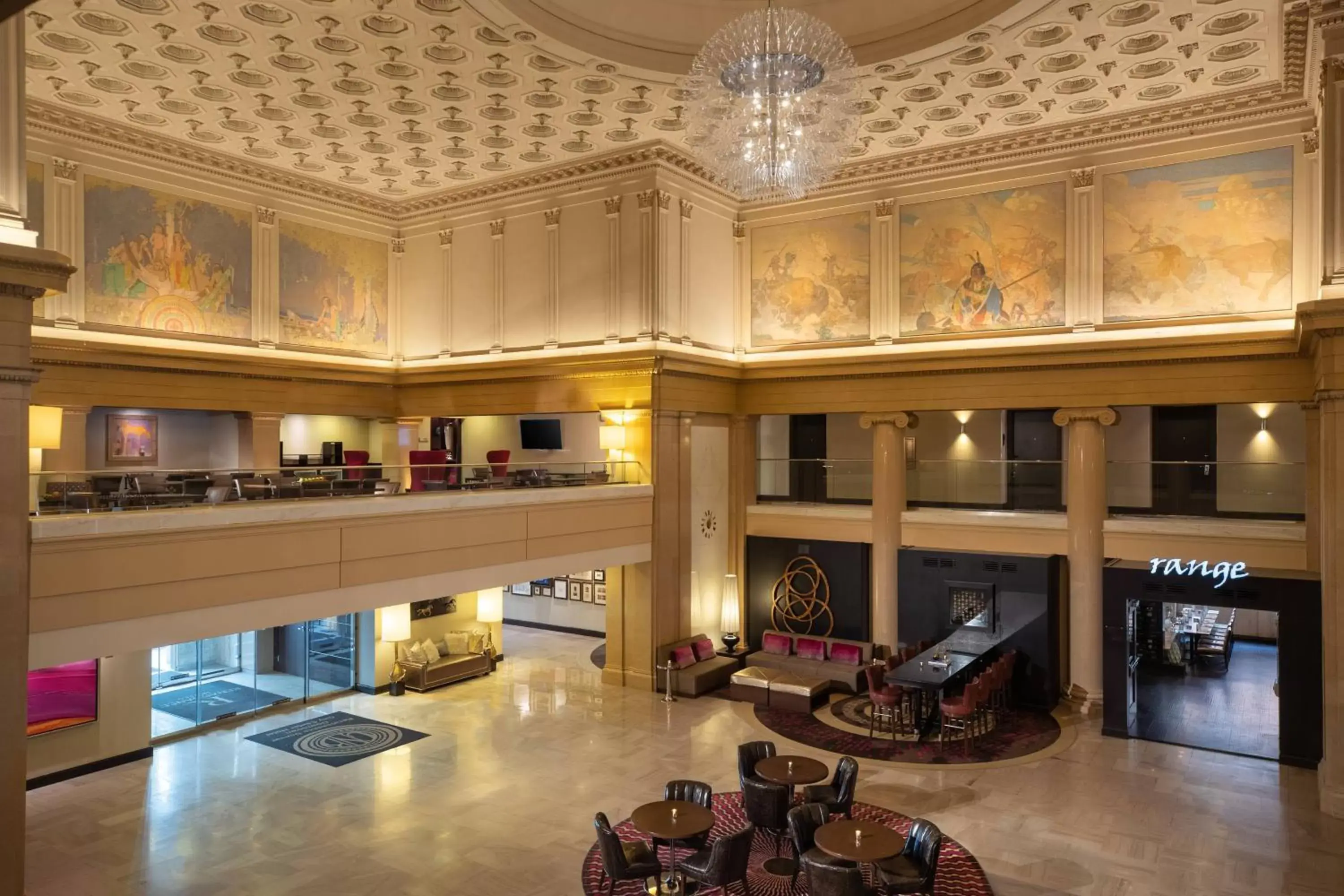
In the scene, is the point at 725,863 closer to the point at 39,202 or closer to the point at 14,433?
the point at 14,433

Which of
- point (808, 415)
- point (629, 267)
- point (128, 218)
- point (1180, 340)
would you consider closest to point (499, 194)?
point (629, 267)

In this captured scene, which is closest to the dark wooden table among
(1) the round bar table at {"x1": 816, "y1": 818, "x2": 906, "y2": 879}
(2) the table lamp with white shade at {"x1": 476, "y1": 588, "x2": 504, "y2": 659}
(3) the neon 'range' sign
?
(1) the round bar table at {"x1": 816, "y1": 818, "x2": 906, "y2": 879}

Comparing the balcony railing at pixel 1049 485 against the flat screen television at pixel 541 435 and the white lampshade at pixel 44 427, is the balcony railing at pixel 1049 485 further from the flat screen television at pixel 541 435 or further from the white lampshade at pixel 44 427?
the white lampshade at pixel 44 427

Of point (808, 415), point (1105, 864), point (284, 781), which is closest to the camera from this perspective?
point (1105, 864)

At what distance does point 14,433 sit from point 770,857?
7.44 meters

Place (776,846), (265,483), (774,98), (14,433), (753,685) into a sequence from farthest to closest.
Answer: (753,685), (265,483), (776,846), (774,98), (14,433)

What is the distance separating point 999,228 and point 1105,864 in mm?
9351

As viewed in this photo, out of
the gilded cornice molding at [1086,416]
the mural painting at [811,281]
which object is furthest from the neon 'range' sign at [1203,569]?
the mural painting at [811,281]

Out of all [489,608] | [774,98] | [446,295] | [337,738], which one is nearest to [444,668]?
[489,608]

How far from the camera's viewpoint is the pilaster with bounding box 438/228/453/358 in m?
16.7

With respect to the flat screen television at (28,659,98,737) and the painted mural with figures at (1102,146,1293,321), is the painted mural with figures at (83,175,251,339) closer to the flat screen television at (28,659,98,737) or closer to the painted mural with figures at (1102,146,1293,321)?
the flat screen television at (28,659,98,737)

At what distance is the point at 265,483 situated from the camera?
9.62 metres

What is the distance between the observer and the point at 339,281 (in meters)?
16.5

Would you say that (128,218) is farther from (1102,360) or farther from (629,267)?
(1102,360)
